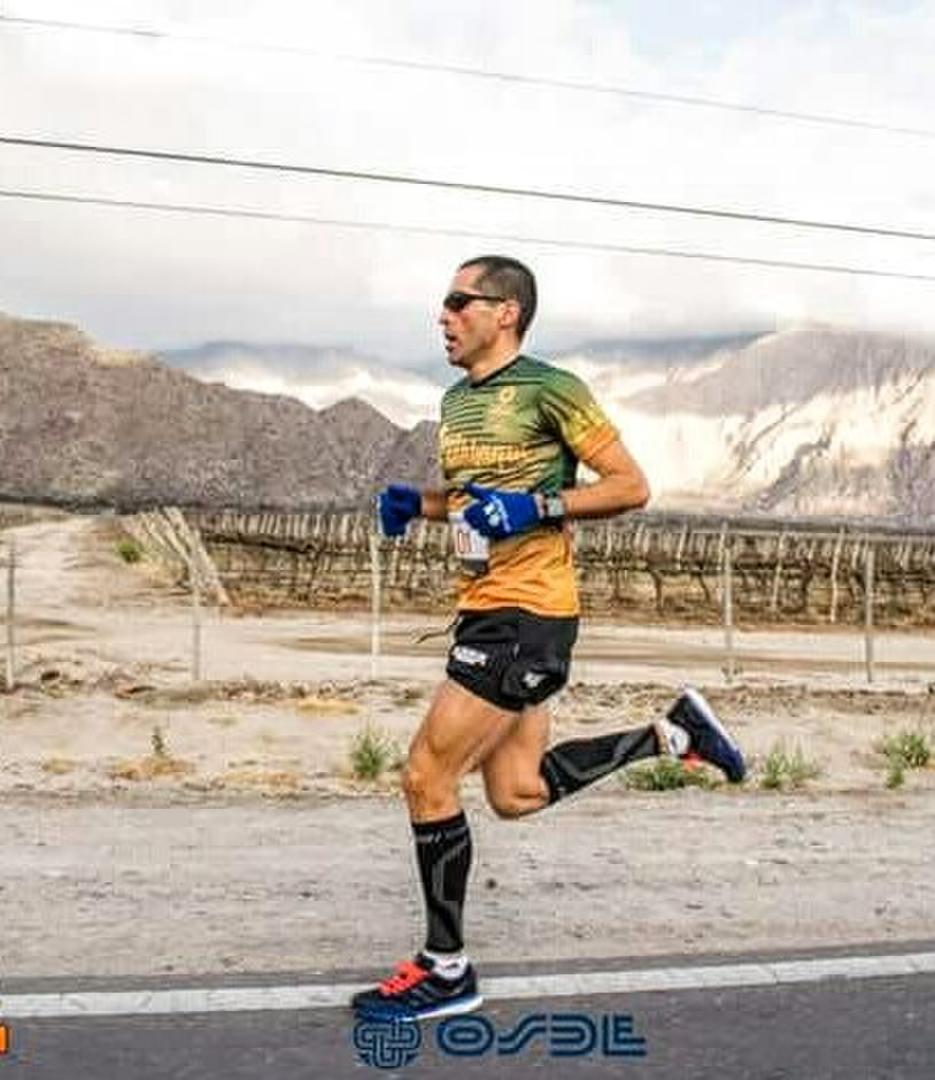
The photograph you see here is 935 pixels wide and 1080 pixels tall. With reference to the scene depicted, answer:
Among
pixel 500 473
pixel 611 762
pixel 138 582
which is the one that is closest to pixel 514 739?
pixel 611 762

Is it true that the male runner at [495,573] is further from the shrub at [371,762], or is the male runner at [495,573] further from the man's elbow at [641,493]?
the shrub at [371,762]

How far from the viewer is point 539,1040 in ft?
12.2

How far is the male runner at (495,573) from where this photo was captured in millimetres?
3936

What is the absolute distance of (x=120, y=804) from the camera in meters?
7.53

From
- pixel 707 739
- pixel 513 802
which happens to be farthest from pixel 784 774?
pixel 513 802

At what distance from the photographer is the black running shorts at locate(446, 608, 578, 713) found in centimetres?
395

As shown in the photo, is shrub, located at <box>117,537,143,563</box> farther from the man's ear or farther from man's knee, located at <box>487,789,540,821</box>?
the man's ear

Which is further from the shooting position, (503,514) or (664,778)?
(664,778)

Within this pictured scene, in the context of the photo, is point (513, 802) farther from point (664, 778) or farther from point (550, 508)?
point (664, 778)

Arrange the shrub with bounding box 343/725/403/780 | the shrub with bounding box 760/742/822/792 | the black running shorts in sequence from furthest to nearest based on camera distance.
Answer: the shrub with bounding box 343/725/403/780, the shrub with bounding box 760/742/822/792, the black running shorts

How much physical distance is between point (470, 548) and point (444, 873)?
0.82 meters

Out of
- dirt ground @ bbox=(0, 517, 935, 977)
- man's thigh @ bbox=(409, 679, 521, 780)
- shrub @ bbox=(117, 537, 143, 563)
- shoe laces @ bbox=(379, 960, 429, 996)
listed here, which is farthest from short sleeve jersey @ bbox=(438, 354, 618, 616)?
shrub @ bbox=(117, 537, 143, 563)

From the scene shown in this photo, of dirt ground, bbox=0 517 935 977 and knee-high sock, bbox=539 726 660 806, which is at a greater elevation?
knee-high sock, bbox=539 726 660 806

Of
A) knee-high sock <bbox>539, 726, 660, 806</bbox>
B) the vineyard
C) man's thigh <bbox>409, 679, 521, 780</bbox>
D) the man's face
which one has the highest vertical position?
the man's face
